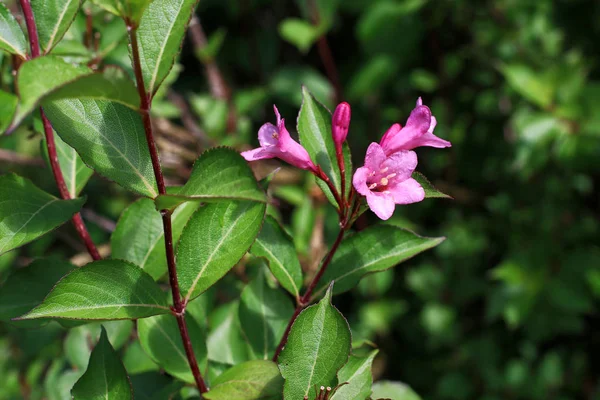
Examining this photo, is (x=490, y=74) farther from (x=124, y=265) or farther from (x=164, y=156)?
(x=124, y=265)

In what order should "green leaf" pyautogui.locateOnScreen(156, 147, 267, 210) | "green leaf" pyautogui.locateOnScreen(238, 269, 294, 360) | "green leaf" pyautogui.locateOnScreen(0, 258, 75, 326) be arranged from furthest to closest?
"green leaf" pyautogui.locateOnScreen(238, 269, 294, 360)
"green leaf" pyautogui.locateOnScreen(0, 258, 75, 326)
"green leaf" pyautogui.locateOnScreen(156, 147, 267, 210)

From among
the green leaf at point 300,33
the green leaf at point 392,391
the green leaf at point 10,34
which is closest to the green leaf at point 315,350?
the green leaf at point 392,391

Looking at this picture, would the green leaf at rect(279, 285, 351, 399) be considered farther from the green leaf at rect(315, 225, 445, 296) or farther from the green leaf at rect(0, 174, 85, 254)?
the green leaf at rect(0, 174, 85, 254)

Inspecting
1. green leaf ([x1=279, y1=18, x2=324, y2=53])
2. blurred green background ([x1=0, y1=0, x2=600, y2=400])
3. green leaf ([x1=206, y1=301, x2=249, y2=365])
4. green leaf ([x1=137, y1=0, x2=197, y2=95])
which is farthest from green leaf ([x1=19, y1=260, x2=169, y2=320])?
green leaf ([x1=279, y1=18, x2=324, y2=53])

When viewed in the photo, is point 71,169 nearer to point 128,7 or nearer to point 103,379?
point 103,379

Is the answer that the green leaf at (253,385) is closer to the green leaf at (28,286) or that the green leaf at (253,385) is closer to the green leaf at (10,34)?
the green leaf at (28,286)

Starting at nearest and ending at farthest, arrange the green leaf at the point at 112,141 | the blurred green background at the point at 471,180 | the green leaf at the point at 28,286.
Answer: the green leaf at the point at 112,141
the green leaf at the point at 28,286
the blurred green background at the point at 471,180

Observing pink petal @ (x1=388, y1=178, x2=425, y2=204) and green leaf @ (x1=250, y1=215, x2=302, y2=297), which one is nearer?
pink petal @ (x1=388, y1=178, x2=425, y2=204)
